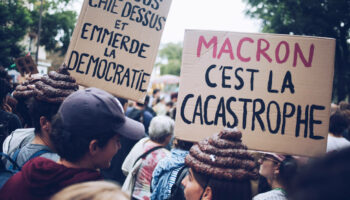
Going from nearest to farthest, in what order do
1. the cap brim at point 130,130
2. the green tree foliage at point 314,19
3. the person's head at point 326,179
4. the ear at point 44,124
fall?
1. the person's head at point 326,179
2. the cap brim at point 130,130
3. the ear at point 44,124
4. the green tree foliage at point 314,19

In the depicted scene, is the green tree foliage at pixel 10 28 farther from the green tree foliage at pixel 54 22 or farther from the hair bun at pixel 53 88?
the hair bun at pixel 53 88

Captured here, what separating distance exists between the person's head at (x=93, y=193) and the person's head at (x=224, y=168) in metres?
0.79

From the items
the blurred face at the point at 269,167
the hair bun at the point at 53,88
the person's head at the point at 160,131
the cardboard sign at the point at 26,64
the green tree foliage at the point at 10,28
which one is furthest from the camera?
the green tree foliage at the point at 10,28

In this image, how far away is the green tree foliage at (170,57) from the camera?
6918 cm

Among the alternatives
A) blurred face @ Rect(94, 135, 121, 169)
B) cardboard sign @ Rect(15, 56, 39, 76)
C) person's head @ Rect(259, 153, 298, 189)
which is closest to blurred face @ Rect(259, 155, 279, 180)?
person's head @ Rect(259, 153, 298, 189)

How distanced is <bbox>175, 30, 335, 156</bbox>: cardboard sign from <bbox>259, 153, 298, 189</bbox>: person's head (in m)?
0.36

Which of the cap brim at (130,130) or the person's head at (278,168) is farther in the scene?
the person's head at (278,168)

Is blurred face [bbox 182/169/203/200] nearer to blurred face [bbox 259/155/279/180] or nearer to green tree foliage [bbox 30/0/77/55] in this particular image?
blurred face [bbox 259/155/279/180]

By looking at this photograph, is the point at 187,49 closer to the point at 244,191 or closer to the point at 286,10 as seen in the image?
the point at 244,191

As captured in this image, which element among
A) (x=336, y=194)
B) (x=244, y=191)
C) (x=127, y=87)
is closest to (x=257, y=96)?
(x=244, y=191)

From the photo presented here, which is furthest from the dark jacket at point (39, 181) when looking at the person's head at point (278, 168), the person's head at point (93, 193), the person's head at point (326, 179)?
the person's head at point (278, 168)

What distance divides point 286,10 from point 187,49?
1581cm

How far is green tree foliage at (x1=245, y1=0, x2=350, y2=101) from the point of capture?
14.7m

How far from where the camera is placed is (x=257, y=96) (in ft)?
7.58
